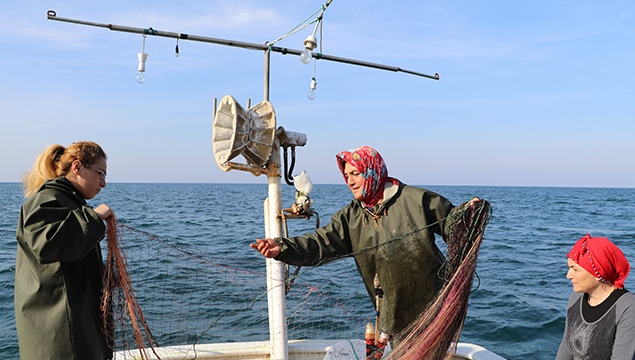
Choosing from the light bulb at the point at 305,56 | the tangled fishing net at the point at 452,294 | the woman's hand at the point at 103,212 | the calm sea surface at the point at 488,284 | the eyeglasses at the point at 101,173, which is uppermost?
the light bulb at the point at 305,56

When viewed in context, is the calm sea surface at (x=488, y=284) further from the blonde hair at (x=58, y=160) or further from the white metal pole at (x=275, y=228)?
the blonde hair at (x=58, y=160)

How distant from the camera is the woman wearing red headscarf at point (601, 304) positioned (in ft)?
8.14

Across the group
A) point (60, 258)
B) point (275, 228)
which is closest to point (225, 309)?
point (275, 228)

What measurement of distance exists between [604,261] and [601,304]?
230 millimetres

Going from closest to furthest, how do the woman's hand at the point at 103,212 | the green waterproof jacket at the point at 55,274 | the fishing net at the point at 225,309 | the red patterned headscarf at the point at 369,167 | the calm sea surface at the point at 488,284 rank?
the green waterproof jacket at the point at 55,274 → the woman's hand at the point at 103,212 → the red patterned headscarf at the point at 369,167 → the fishing net at the point at 225,309 → the calm sea surface at the point at 488,284

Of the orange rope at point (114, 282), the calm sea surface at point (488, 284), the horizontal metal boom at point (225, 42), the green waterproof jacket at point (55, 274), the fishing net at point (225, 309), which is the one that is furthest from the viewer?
the calm sea surface at point (488, 284)

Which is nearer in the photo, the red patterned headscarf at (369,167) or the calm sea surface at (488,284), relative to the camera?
the red patterned headscarf at (369,167)

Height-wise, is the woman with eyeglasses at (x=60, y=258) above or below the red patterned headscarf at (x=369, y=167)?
below

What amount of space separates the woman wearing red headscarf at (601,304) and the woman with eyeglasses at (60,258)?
2.30 meters

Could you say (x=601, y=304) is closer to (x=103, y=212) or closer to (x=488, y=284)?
(x=103, y=212)

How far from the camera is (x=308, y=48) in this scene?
3.59 meters

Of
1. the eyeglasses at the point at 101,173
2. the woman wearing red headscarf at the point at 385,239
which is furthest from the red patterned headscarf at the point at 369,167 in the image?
the eyeglasses at the point at 101,173

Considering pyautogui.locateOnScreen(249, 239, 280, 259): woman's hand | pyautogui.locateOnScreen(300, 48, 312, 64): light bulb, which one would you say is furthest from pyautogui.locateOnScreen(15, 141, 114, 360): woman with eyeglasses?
pyautogui.locateOnScreen(300, 48, 312, 64): light bulb

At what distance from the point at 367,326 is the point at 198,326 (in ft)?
15.7
